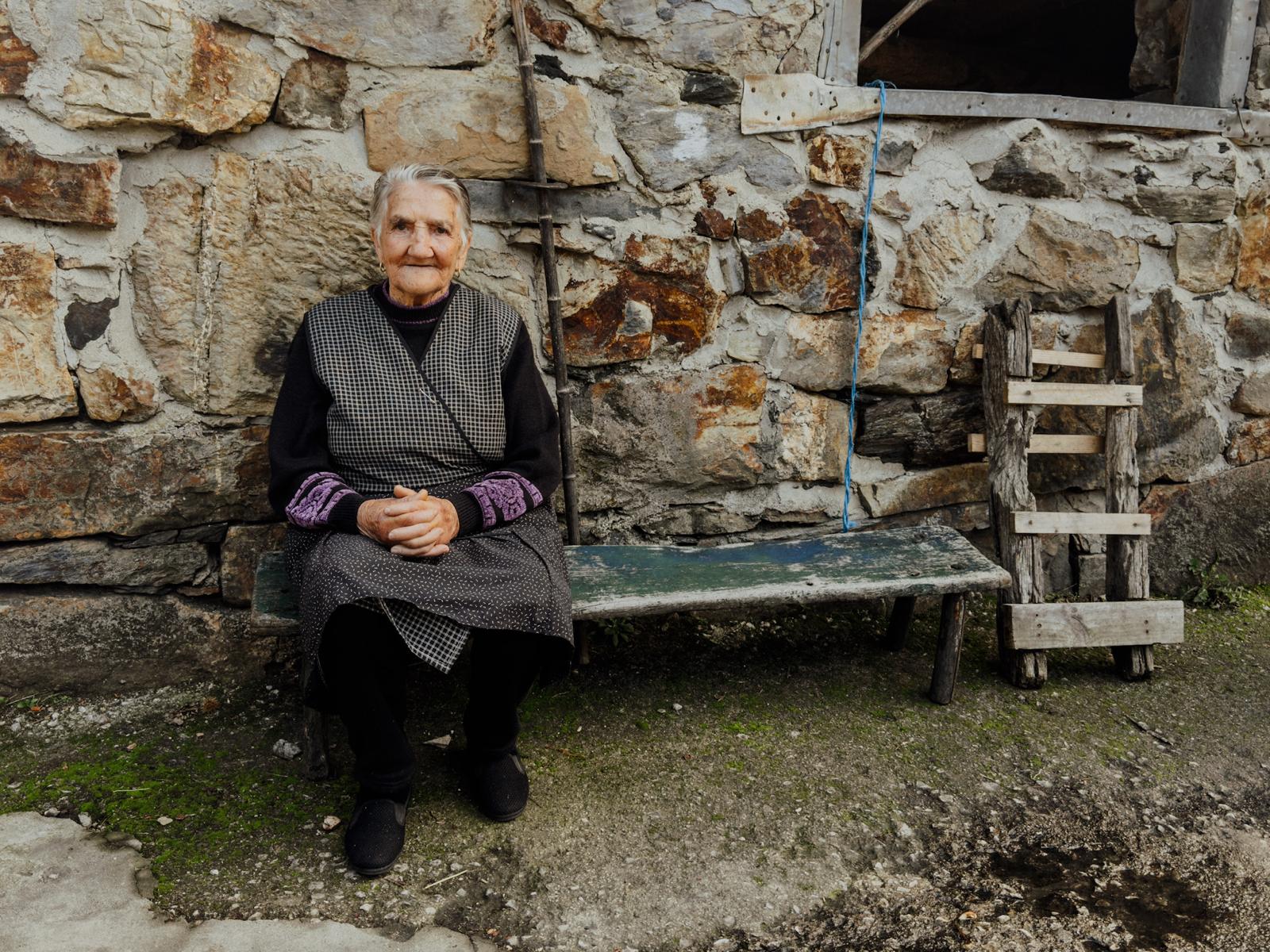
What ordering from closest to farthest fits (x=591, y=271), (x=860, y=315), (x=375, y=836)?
1. (x=375, y=836)
2. (x=591, y=271)
3. (x=860, y=315)

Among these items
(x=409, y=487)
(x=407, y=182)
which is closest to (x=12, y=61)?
(x=407, y=182)

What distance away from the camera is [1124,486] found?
9.61 ft

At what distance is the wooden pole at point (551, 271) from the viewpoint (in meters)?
2.48

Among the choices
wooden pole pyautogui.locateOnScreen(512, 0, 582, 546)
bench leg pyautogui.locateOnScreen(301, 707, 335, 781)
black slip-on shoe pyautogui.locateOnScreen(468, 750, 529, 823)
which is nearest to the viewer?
black slip-on shoe pyautogui.locateOnScreen(468, 750, 529, 823)

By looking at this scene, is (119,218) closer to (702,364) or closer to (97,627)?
(97,627)

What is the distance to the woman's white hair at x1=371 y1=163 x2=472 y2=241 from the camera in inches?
86.4

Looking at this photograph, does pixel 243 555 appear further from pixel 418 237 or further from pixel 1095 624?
pixel 1095 624

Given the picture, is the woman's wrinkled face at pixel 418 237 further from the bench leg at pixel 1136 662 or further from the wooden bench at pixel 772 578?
the bench leg at pixel 1136 662

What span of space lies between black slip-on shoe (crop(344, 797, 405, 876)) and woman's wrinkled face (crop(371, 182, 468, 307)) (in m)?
1.10

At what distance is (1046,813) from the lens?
2164 millimetres

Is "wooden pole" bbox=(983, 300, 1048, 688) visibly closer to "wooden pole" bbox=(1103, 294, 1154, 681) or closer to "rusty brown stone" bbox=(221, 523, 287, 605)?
"wooden pole" bbox=(1103, 294, 1154, 681)

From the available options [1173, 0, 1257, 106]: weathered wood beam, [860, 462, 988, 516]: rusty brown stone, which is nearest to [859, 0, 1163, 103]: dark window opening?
[1173, 0, 1257, 106]: weathered wood beam

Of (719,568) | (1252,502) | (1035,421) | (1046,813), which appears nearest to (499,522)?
(719,568)

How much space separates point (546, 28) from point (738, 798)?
1.94 m
